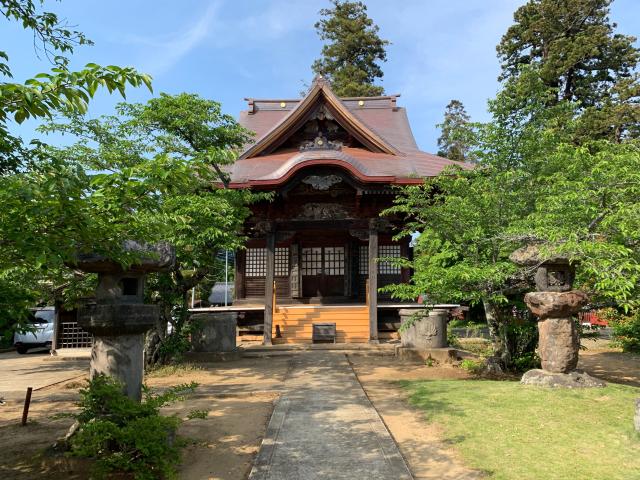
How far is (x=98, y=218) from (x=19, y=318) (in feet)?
3.62

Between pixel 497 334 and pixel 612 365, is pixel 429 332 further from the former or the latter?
pixel 612 365

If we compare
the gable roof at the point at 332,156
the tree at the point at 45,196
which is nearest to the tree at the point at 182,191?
the gable roof at the point at 332,156

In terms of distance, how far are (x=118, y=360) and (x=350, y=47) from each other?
36.6m

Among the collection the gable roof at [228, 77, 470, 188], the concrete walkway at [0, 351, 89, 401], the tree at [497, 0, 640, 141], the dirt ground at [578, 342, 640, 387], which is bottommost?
the concrete walkway at [0, 351, 89, 401]

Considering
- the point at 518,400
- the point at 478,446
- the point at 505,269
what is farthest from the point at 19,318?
the point at 505,269

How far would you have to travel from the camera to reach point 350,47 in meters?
36.9

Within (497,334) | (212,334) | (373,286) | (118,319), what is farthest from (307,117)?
(118,319)

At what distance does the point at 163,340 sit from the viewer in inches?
403

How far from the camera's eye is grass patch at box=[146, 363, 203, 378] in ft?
32.2

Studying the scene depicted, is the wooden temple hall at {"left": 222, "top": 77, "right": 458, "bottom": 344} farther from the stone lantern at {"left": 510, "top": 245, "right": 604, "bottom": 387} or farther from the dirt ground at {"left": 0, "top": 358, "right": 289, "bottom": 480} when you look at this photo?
the stone lantern at {"left": 510, "top": 245, "right": 604, "bottom": 387}

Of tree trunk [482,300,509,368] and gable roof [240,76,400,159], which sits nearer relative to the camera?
Answer: tree trunk [482,300,509,368]

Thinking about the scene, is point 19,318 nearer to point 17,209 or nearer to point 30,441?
point 17,209

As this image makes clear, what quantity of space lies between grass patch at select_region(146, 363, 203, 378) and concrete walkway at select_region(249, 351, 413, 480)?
3304 millimetres

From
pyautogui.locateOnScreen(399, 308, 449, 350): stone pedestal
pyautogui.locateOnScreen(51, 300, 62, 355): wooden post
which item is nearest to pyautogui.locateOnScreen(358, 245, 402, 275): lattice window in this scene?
pyautogui.locateOnScreen(399, 308, 449, 350): stone pedestal
